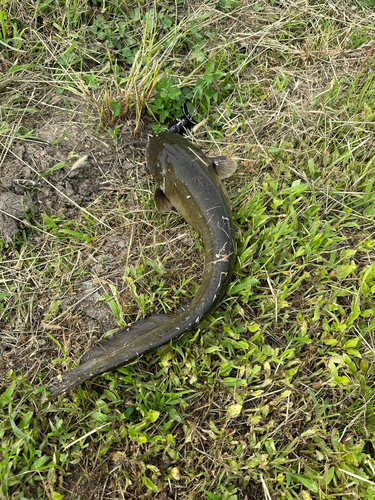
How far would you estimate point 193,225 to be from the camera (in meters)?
2.82

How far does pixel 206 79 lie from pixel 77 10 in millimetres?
1471

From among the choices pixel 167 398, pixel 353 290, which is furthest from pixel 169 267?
pixel 353 290

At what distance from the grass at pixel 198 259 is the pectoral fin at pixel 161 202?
9cm

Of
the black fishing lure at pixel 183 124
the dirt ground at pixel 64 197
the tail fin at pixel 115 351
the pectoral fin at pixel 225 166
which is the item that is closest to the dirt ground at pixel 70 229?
the dirt ground at pixel 64 197

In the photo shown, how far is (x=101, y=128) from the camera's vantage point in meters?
3.19

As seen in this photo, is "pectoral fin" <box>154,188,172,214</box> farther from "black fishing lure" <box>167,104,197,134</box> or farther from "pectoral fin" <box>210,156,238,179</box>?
"black fishing lure" <box>167,104,197,134</box>

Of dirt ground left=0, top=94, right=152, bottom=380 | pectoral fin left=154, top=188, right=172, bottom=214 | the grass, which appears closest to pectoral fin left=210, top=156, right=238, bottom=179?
the grass

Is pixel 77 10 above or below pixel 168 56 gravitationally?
above

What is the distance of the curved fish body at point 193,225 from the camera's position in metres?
2.28

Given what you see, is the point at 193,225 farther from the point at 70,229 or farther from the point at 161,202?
the point at 70,229

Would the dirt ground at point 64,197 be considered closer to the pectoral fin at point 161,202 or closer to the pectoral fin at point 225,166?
the pectoral fin at point 161,202

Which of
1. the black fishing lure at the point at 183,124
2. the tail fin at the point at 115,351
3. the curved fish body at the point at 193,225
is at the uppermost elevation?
the black fishing lure at the point at 183,124

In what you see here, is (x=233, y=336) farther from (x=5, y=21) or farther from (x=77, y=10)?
(x=5, y=21)

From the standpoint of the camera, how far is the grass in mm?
2178
